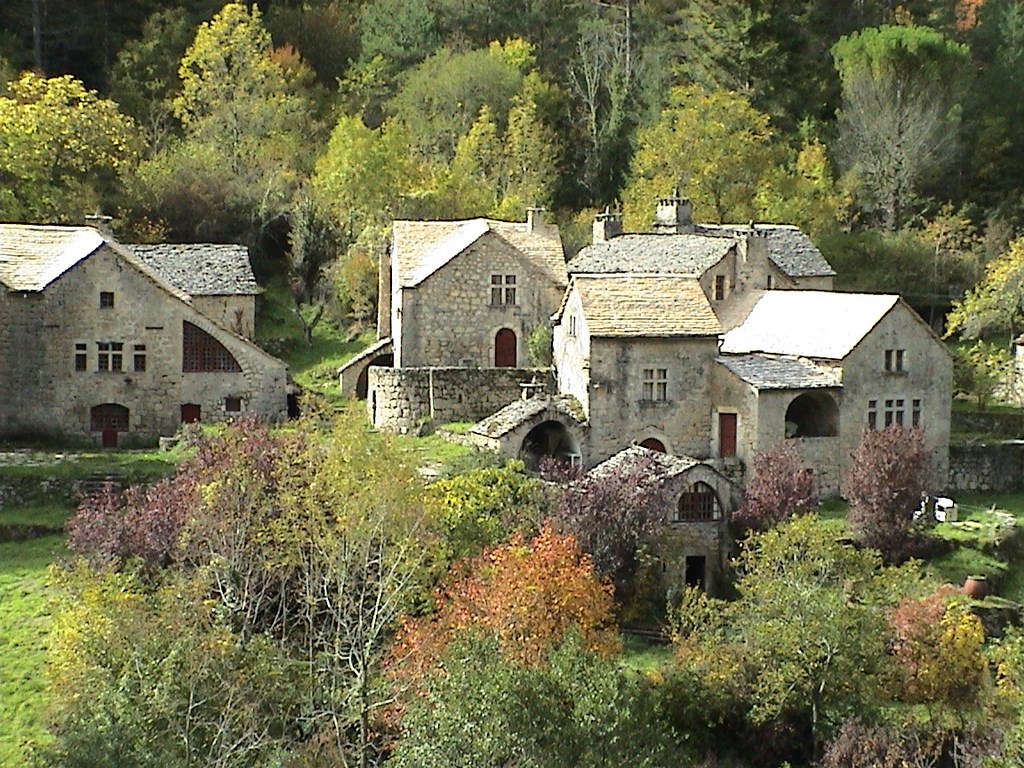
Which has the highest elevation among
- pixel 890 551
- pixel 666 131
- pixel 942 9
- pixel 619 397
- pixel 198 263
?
pixel 942 9

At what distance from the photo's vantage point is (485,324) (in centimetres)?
5684

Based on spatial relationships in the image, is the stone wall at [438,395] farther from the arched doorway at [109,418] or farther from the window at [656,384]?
the arched doorway at [109,418]

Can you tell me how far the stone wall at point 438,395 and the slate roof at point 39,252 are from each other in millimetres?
9270

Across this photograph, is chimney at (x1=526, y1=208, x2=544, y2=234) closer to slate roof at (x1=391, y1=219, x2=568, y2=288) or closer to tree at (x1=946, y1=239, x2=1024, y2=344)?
slate roof at (x1=391, y1=219, x2=568, y2=288)

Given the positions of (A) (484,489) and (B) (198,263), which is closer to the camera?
(A) (484,489)

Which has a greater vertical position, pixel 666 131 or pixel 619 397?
pixel 666 131

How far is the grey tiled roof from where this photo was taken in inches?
2270

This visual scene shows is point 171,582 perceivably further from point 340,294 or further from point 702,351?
point 340,294

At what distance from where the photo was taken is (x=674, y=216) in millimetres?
64000

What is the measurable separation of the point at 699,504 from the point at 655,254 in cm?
1519

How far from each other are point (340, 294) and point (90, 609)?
105 ft

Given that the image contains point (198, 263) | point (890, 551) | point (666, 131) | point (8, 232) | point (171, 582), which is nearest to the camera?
point (171, 582)

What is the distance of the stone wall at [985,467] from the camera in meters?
54.1

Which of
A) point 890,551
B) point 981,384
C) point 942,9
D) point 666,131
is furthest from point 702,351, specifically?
point 942,9
